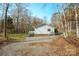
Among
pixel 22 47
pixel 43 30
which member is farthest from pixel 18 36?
pixel 43 30

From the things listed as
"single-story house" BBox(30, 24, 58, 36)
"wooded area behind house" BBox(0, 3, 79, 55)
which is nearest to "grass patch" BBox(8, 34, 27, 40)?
"wooded area behind house" BBox(0, 3, 79, 55)

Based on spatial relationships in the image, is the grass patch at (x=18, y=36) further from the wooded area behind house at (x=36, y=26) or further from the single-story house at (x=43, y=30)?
the single-story house at (x=43, y=30)

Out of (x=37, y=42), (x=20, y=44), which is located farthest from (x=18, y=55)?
(x=37, y=42)

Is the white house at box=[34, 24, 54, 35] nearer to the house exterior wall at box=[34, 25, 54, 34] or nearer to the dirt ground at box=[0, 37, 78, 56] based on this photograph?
the house exterior wall at box=[34, 25, 54, 34]

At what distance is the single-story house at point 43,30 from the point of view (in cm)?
190

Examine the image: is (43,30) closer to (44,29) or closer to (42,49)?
(44,29)

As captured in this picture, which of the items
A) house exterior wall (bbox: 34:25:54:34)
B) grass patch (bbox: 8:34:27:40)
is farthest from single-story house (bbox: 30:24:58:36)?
grass patch (bbox: 8:34:27:40)

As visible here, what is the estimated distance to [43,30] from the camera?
1.90 meters

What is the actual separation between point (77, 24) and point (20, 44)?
0.61 metres

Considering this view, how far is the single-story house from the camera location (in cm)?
190

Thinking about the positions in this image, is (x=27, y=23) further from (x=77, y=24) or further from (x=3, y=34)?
(x=77, y=24)

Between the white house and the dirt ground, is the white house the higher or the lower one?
the higher one

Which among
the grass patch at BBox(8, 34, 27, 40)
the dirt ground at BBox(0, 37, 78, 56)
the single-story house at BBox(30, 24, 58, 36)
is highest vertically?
the single-story house at BBox(30, 24, 58, 36)

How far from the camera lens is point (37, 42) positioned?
1911 millimetres
